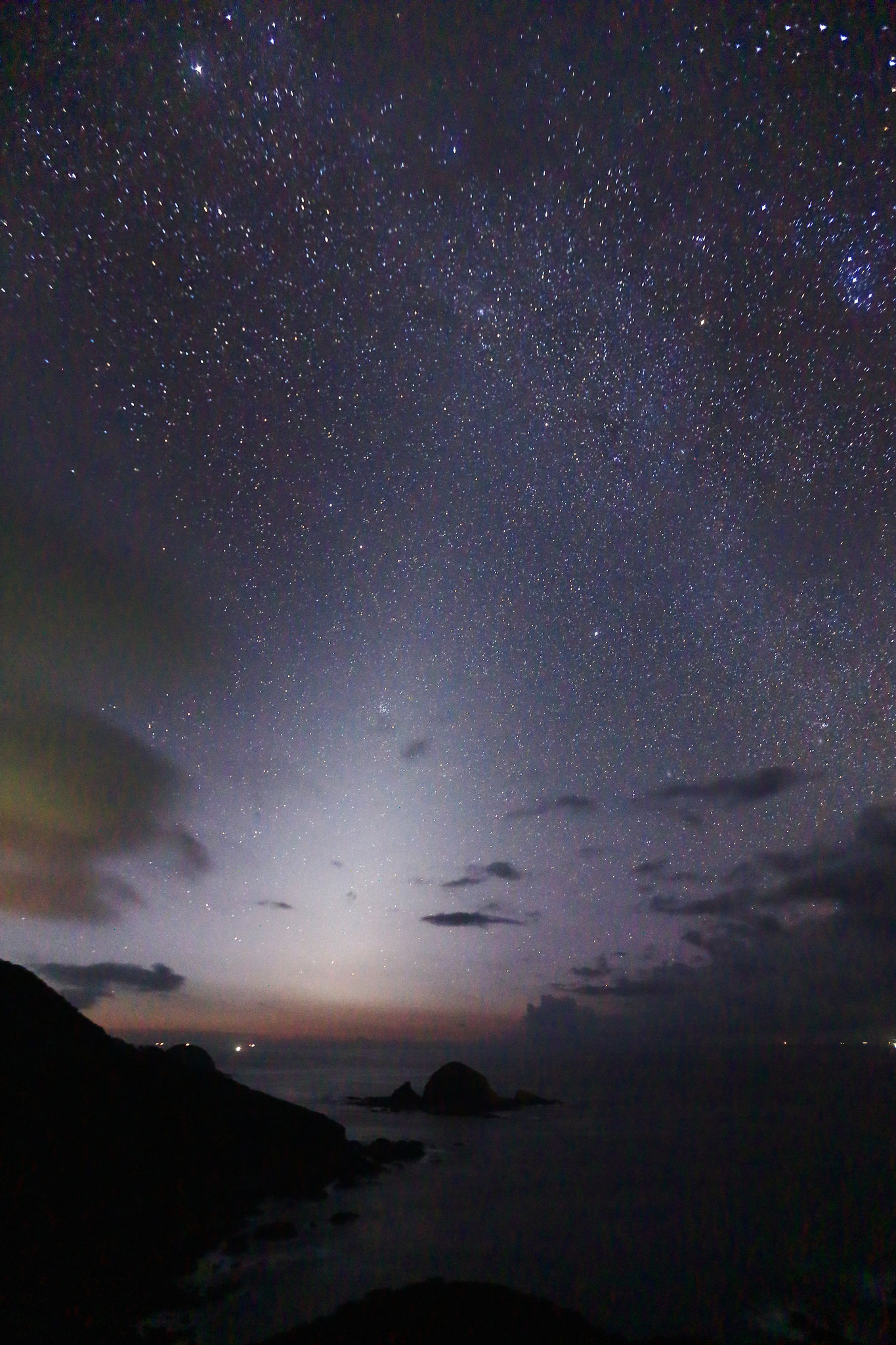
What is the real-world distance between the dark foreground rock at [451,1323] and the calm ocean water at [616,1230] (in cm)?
275

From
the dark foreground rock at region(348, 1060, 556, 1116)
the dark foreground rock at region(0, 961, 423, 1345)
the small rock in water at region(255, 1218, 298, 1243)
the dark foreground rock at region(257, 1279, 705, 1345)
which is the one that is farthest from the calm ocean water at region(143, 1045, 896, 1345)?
the dark foreground rock at region(348, 1060, 556, 1116)

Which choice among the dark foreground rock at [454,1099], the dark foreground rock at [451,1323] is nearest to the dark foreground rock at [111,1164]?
the dark foreground rock at [451,1323]

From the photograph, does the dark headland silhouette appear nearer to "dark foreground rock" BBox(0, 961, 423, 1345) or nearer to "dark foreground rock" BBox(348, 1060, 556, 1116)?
"dark foreground rock" BBox(0, 961, 423, 1345)

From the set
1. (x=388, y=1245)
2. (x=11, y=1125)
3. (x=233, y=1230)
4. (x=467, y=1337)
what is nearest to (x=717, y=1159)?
(x=388, y=1245)

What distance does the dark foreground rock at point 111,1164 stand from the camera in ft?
63.7

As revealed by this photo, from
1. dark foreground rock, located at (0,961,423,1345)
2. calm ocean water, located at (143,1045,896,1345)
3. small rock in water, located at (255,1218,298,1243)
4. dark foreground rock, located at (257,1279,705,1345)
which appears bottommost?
calm ocean water, located at (143,1045,896,1345)

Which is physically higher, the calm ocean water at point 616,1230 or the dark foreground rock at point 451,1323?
the dark foreground rock at point 451,1323

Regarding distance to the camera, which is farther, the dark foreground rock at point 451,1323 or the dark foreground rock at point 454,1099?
the dark foreground rock at point 454,1099

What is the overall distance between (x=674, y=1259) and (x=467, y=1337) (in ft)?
57.1

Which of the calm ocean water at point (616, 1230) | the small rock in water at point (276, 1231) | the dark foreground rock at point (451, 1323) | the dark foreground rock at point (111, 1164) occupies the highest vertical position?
the dark foreground rock at point (111, 1164)

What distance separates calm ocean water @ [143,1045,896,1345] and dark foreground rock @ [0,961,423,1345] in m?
2.03

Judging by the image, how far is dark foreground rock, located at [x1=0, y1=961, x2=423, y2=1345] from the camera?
19422mm

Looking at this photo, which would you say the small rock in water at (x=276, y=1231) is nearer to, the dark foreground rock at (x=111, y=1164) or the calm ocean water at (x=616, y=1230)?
the calm ocean water at (x=616, y=1230)

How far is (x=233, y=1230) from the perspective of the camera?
26297 mm
